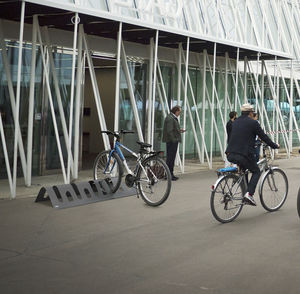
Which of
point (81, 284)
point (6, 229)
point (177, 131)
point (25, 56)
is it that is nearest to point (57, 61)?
point (25, 56)

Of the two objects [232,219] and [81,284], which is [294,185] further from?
[81,284]

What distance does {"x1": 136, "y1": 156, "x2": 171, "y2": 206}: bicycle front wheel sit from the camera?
962cm

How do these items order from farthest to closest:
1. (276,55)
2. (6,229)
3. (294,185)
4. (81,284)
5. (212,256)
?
(276,55)
(294,185)
(6,229)
(212,256)
(81,284)

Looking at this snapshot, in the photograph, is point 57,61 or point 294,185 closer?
point 294,185

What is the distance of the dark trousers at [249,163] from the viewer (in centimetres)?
859

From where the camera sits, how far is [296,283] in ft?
17.5

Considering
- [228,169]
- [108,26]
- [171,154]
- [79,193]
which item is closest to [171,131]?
[171,154]

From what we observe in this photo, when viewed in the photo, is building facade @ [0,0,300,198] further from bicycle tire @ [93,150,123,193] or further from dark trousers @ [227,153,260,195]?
dark trousers @ [227,153,260,195]

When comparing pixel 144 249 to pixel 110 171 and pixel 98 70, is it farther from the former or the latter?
pixel 98 70

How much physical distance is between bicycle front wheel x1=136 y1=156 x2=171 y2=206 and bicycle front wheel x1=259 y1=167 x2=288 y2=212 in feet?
5.02

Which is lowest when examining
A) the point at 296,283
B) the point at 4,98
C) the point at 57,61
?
the point at 296,283

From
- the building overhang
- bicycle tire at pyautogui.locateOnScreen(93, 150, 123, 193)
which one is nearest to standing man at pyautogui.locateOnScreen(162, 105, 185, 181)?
the building overhang

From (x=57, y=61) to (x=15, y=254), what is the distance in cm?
848

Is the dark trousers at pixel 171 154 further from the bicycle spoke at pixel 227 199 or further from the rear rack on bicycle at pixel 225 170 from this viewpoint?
the rear rack on bicycle at pixel 225 170
